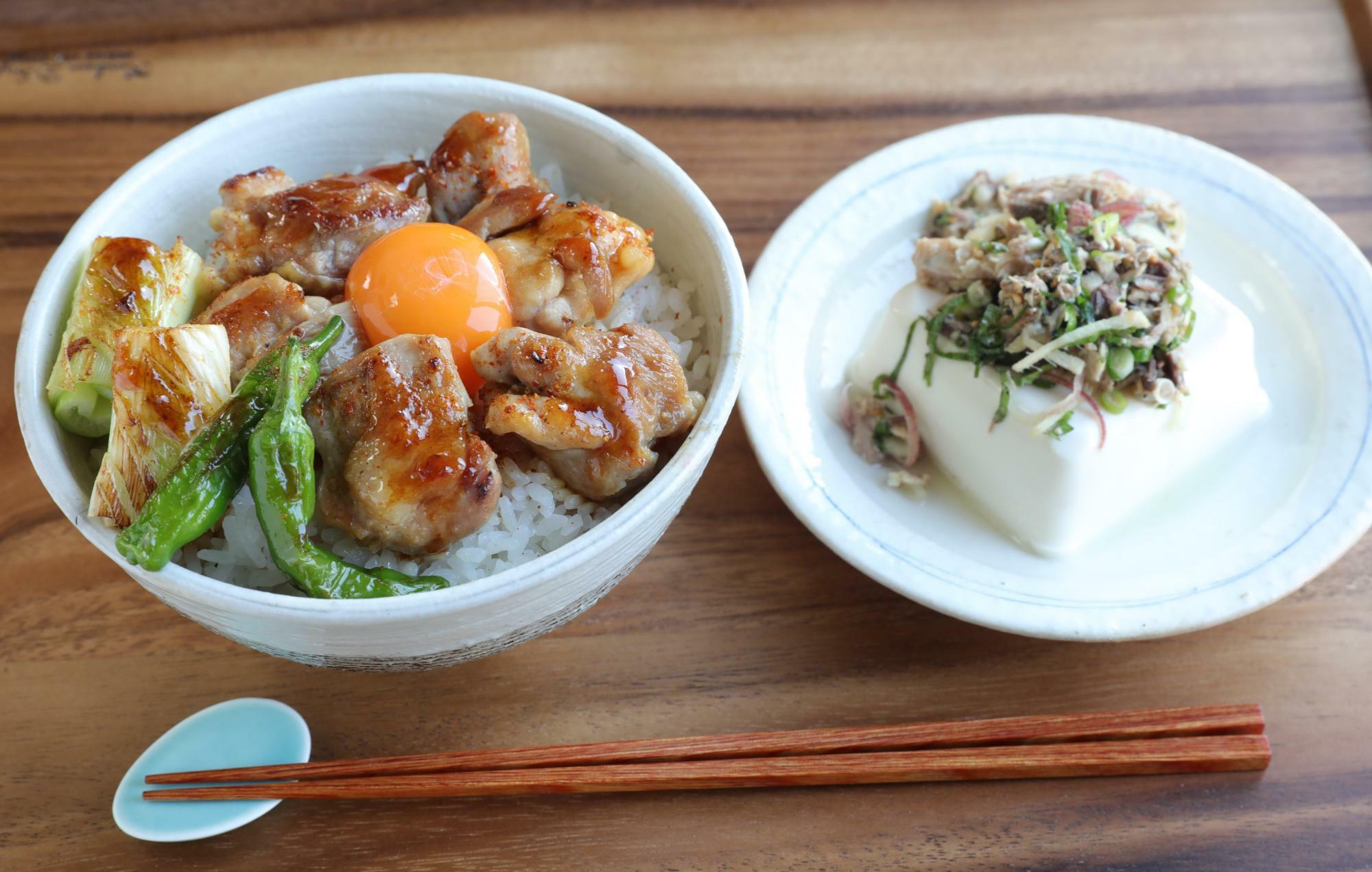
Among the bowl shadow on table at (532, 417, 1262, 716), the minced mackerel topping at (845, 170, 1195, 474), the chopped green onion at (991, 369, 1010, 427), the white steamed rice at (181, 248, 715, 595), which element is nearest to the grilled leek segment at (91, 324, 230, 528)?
the white steamed rice at (181, 248, 715, 595)

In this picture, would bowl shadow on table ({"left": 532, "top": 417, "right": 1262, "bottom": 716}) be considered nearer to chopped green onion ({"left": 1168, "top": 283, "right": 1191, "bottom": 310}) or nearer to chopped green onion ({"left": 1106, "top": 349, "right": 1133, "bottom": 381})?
chopped green onion ({"left": 1106, "top": 349, "right": 1133, "bottom": 381})

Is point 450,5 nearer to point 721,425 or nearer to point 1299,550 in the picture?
point 721,425

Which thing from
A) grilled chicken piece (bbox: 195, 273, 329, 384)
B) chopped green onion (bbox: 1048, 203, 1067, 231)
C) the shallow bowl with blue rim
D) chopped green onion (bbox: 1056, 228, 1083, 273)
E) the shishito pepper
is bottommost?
the shallow bowl with blue rim

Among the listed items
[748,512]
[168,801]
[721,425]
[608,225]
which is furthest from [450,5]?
[168,801]

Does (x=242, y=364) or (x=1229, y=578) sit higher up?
(x=242, y=364)

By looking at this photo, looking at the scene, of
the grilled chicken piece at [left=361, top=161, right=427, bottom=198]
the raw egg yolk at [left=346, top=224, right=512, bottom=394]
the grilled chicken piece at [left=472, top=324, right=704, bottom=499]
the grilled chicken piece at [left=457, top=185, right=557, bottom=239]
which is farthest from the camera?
the grilled chicken piece at [left=361, top=161, right=427, bottom=198]
